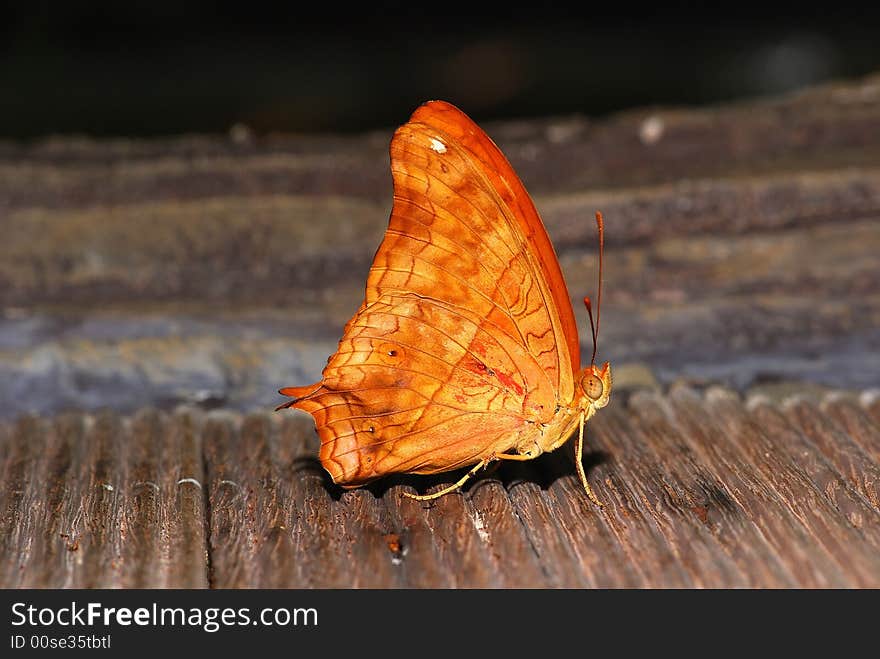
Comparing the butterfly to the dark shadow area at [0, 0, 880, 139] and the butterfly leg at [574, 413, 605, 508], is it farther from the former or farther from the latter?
the dark shadow area at [0, 0, 880, 139]

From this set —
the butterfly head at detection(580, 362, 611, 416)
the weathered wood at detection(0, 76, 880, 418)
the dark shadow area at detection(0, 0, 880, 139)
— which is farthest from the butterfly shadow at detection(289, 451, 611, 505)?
the dark shadow area at detection(0, 0, 880, 139)

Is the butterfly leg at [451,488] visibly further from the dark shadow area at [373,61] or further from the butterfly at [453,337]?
the dark shadow area at [373,61]

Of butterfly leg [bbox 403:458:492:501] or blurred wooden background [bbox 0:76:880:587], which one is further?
butterfly leg [bbox 403:458:492:501]

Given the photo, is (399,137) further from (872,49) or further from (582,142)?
(872,49)

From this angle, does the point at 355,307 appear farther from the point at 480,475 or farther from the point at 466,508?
the point at 466,508

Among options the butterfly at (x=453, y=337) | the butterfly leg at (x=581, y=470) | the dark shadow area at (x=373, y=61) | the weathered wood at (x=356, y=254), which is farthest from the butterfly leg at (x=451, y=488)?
the dark shadow area at (x=373, y=61)

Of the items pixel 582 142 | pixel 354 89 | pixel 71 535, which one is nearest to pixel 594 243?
pixel 582 142

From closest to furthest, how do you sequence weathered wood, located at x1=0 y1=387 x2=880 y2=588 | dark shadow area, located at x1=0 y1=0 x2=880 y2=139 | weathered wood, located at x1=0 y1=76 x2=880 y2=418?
1. weathered wood, located at x1=0 y1=387 x2=880 y2=588
2. weathered wood, located at x1=0 y1=76 x2=880 y2=418
3. dark shadow area, located at x1=0 y1=0 x2=880 y2=139
